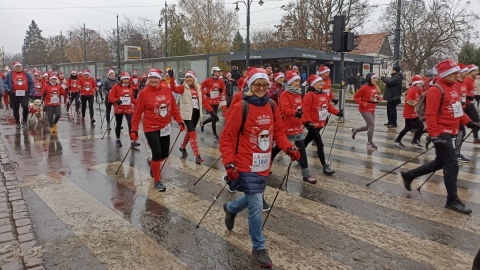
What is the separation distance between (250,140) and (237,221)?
1433 millimetres

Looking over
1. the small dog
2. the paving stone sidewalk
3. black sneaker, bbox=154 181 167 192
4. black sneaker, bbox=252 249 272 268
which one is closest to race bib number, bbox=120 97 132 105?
the paving stone sidewalk

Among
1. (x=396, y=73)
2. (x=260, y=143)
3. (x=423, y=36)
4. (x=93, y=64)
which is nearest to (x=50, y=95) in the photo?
(x=260, y=143)

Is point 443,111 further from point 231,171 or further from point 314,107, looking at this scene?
point 231,171

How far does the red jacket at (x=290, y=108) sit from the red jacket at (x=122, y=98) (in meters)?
4.74

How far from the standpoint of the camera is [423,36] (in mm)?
46719

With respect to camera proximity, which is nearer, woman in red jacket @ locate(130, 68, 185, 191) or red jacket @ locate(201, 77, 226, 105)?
woman in red jacket @ locate(130, 68, 185, 191)

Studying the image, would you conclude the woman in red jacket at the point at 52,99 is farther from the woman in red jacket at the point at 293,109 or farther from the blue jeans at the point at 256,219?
the blue jeans at the point at 256,219

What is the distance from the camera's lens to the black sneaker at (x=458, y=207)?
530 centimetres

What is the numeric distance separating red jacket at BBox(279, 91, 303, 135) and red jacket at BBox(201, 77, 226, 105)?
14.1 ft

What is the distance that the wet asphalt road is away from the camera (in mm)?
4027

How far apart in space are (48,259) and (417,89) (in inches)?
379

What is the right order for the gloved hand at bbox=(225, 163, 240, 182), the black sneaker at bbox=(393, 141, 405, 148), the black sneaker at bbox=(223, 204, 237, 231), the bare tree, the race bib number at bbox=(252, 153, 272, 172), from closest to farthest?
1. the gloved hand at bbox=(225, 163, 240, 182)
2. the race bib number at bbox=(252, 153, 272, 172)
3. the black sneaker at bbox=(223, 204, 237, 231)
4. the black sneaker at bbox=(393, 141, 405, 148)
5. the bare tree

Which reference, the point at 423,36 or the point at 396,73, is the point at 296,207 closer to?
the point at 396,73

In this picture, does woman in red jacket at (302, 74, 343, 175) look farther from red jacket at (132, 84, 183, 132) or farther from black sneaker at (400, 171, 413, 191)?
red jacket at (132, 84, 183, 132)
